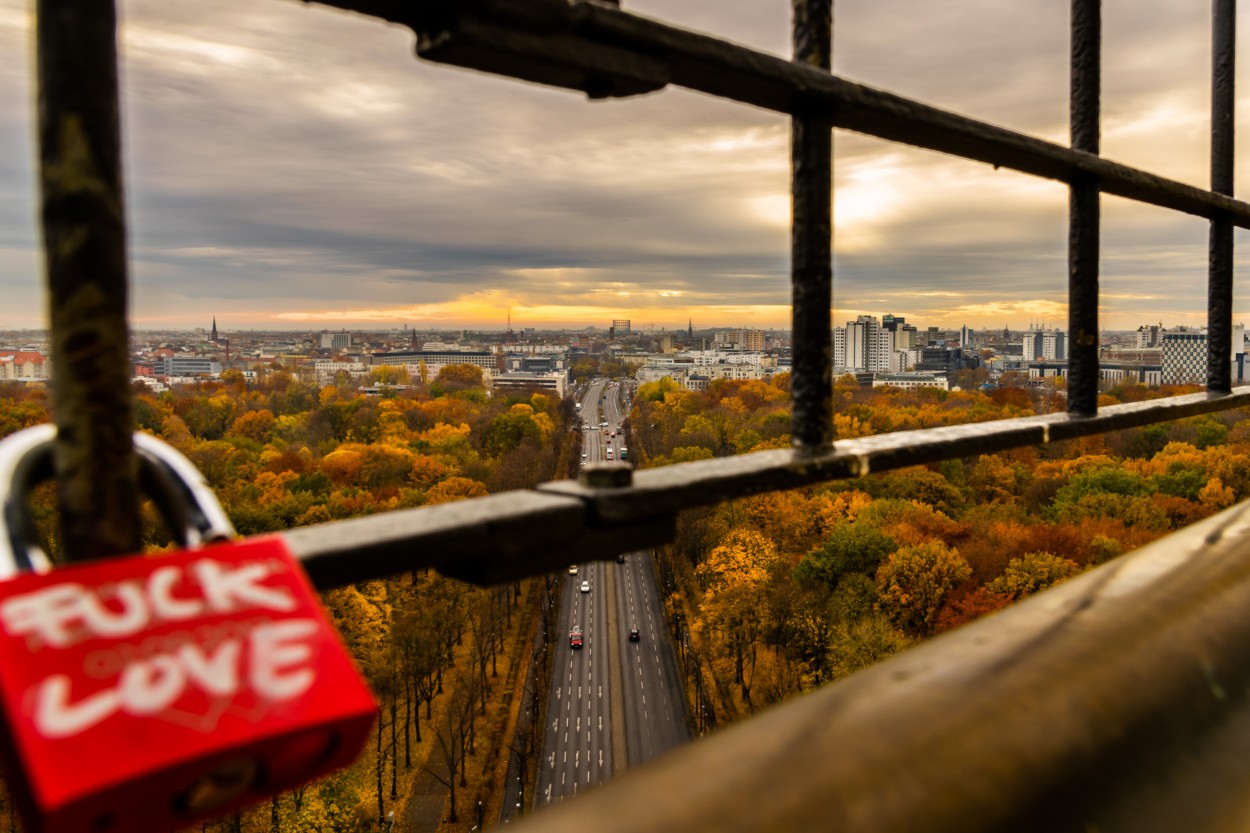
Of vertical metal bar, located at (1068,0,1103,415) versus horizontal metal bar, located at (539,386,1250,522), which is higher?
vertical metal bar, located at (1068,0,1103,415)

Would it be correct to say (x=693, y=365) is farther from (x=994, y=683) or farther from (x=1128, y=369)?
(x=994, y=683)

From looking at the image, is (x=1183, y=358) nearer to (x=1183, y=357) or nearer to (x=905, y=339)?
(x=1183, y=357)

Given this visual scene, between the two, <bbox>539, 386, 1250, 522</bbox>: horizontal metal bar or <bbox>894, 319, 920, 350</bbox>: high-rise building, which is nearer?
<bbox>539, 386, 1250, 522</bbox>: horizontal metal bar

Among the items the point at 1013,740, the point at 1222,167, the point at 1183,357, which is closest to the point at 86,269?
the point at 1013,740

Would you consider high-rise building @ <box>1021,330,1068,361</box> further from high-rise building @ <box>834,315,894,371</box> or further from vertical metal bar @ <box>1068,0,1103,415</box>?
vertical metal bar @ <box>1068,0,1103,415</box>

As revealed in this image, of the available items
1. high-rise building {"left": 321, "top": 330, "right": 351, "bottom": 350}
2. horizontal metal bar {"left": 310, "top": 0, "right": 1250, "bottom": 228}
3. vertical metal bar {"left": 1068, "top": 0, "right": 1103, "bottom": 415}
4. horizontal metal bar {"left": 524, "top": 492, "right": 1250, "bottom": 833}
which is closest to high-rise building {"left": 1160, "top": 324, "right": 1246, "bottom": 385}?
vertical metal bar {"left": 1068, "top": 0, "right": 1103, "bottom": 415}

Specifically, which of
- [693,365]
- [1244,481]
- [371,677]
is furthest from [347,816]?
[693,365]

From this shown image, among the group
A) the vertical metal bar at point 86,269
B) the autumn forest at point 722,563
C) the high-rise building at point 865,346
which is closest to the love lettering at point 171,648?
the vertical metal bar at point 86,269

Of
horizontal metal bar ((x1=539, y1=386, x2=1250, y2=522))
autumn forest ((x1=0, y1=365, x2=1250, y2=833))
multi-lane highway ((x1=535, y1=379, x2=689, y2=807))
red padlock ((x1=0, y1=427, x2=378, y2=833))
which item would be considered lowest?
multi-lane highway ((x1=535, y1=379, x2=689, y2=807))

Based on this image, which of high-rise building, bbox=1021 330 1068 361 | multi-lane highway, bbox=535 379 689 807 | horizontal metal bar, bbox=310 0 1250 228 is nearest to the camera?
horizontal metal bar, bbox=310 0 1250 228
